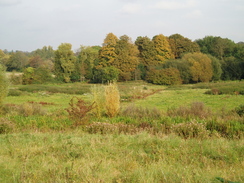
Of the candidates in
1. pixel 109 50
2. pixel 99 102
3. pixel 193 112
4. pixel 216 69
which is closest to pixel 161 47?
A: pixel 109 50

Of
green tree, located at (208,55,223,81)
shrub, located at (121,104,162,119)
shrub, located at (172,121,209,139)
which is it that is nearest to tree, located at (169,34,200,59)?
green tree, located at (208,55,223,81)

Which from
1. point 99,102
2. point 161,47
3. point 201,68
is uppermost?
point 161,47

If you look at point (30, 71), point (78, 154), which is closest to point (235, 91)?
point (78, 154)

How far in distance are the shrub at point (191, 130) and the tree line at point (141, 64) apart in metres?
44.0

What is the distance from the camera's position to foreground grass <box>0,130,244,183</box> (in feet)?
15.8

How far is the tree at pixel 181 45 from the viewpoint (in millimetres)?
68056

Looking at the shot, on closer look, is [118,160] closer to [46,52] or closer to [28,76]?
[28,76]

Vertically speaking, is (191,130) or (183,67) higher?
(183,67)

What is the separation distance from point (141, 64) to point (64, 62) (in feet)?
58.7

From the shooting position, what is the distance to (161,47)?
64.4 m

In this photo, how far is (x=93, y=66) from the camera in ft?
207

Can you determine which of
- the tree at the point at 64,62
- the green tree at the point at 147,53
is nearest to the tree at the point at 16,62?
the tree at the point at 64,62

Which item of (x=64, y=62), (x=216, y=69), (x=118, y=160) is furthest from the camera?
(x=64, y=62)

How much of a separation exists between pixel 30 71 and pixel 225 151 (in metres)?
55.4
